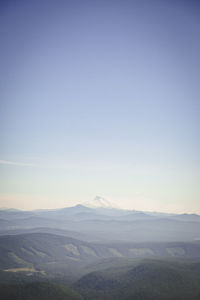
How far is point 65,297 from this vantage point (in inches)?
6550

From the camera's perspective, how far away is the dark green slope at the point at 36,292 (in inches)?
6245

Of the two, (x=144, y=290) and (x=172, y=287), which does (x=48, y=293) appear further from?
(x=172, y=287)

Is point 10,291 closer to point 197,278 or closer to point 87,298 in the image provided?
point 87,298

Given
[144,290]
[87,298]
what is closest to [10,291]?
[87,298]

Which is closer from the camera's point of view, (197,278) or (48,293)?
(48,293)

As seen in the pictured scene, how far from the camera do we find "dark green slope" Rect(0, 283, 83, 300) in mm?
158625

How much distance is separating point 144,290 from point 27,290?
79.2 metres

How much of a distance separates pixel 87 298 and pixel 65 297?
22865mm

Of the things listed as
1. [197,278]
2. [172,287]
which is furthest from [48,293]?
[197,278]

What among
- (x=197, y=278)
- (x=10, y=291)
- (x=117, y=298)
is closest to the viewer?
(x=10, y=291)

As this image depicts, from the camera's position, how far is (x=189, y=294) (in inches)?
6649

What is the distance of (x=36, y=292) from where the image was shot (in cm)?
16475

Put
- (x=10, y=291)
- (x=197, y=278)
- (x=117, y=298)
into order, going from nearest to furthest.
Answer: (x=10, y=291)
(x=117, y=298)
(x=197, y=278)

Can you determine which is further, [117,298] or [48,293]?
[117,298]
